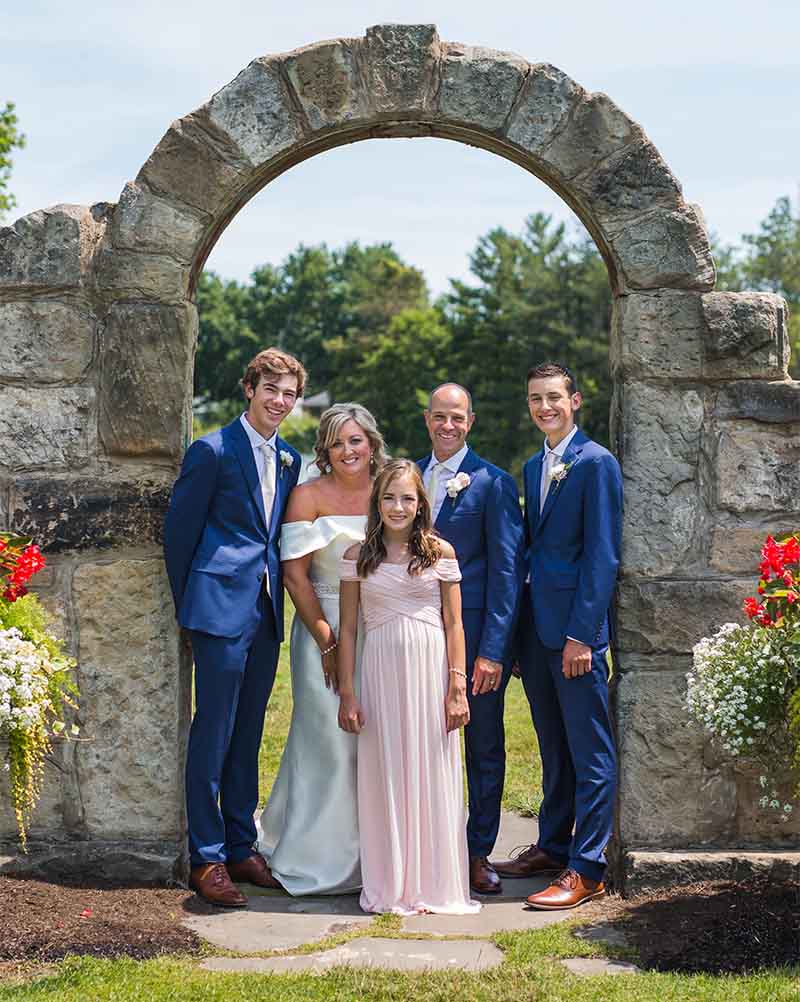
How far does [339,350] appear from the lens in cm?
4912

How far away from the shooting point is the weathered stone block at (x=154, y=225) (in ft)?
15.4

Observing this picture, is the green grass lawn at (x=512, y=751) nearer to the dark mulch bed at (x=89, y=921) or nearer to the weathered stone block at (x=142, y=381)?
the dark mulch bed at (x=89, y=921)

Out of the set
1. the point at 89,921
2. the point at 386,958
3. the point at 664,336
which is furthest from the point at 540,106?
the point at 89,921

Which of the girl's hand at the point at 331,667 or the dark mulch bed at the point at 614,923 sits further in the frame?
the girl's hand at the point at 331,667

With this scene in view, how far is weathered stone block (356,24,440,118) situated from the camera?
4668mm

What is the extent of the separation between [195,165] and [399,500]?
1.51 meters

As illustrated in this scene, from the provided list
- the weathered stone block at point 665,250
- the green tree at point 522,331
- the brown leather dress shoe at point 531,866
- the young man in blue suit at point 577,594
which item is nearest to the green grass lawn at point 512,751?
the brown leather dress shoe at point 531,866

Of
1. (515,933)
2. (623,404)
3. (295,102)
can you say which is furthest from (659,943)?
(295,102)

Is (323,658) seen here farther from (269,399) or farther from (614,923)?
(614,923)

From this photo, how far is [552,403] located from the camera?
4.68 meters

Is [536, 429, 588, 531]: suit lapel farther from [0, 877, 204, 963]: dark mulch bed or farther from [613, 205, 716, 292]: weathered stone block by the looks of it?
[0, 877, 204, 963]: dark mulch bed

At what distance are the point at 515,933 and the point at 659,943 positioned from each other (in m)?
0.49

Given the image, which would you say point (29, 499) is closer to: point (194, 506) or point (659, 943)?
point (194, 506)

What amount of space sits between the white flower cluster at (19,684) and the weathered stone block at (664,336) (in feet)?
7.99
